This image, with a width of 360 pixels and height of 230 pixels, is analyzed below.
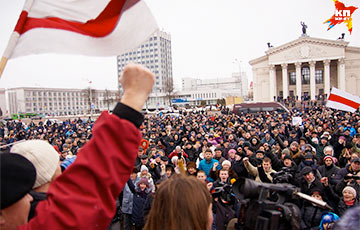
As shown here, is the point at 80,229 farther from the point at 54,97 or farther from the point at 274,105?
the point at 54,97

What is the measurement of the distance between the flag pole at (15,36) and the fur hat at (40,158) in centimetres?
40

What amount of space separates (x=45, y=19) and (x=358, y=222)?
6.84ft

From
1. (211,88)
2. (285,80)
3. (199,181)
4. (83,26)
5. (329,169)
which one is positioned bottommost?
(329,169)

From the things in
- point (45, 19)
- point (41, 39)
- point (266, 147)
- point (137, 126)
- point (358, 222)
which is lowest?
point (266, 147)

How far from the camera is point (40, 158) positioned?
1.46 metres

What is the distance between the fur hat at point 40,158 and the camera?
144 centimetres

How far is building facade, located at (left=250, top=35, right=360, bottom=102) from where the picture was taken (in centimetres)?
5481

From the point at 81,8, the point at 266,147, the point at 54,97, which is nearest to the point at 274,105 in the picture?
the point at 266,147

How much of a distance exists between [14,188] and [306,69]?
216ft

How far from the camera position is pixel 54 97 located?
109938mm

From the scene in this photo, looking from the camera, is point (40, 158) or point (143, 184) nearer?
point (40, 158)

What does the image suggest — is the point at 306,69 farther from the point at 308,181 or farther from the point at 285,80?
the point at 308,181

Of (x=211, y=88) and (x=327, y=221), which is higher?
(x=211, y=88)

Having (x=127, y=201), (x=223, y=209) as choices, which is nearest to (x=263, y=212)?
(x=223, y=209)
